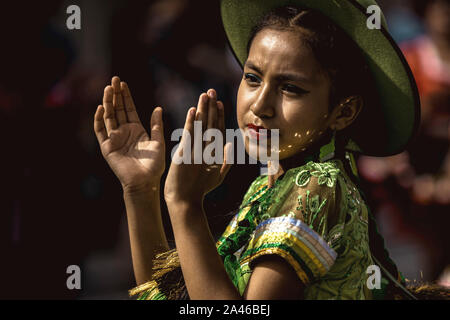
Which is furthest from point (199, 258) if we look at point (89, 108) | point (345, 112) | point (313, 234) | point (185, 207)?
point (89, 108)

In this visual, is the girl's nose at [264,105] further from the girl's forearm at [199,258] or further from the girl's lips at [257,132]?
the girl's forearm at [199,258]

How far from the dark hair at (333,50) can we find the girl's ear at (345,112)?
2 centimetres

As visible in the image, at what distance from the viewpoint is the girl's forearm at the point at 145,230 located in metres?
1.46

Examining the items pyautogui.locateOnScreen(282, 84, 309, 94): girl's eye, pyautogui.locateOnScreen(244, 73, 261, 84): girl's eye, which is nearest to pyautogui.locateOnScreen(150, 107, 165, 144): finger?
pyautogui.locateOnScreen(244, 73, 261, 84): girl's eye

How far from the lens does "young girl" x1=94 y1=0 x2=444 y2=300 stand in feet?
3.35

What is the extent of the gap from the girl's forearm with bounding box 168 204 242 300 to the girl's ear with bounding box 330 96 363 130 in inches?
18.7

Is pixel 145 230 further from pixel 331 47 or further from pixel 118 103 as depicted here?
pixel 331 47

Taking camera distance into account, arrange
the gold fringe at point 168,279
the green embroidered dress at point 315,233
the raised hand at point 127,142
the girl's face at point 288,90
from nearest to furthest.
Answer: the green embroidered dress at point 315,233, the girl's face at point 288,90, the gold fringe at point 168,279, the raised hand at point 127,142

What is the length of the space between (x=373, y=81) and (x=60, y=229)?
1584 mm

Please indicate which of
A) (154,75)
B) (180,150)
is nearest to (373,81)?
(180,150)

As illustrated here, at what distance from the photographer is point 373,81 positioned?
1290mm

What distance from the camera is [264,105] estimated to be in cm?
114

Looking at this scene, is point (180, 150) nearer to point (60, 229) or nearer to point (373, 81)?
point (373, 81)

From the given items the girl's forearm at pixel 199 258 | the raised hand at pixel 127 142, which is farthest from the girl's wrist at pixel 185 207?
the raised hand at pixel 127 142
